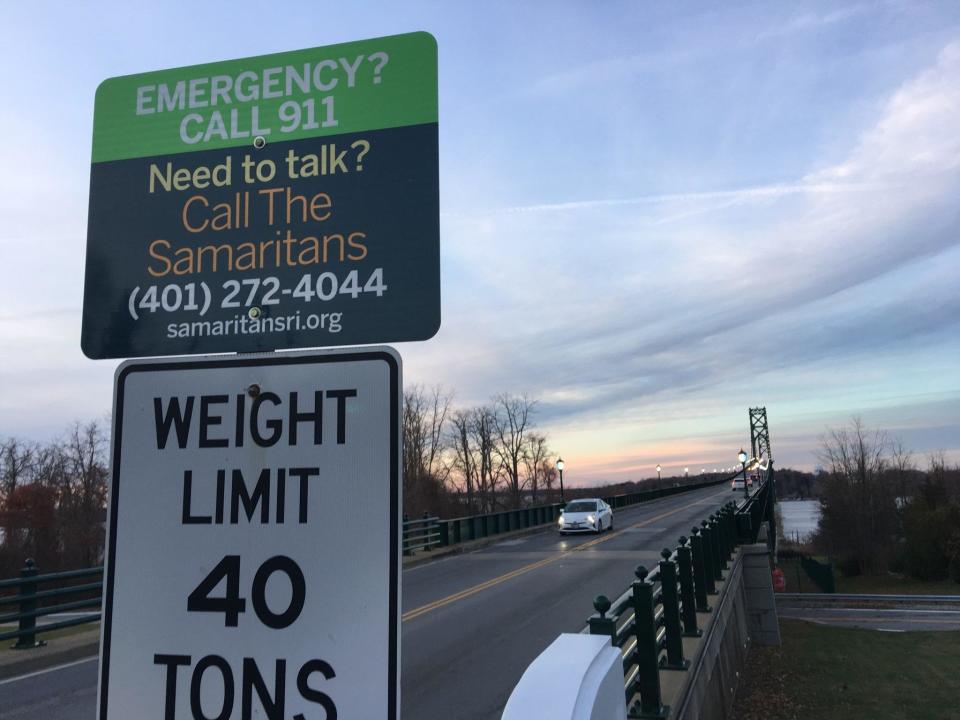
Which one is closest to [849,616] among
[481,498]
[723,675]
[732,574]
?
[732,574]

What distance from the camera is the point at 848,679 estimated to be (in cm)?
1744

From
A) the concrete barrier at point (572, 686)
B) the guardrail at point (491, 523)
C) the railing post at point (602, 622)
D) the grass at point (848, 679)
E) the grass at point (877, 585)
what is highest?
the concrete barrier at point (572, 686)

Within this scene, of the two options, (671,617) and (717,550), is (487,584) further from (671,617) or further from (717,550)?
(671,617)

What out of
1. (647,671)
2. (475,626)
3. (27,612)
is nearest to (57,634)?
(27,612)

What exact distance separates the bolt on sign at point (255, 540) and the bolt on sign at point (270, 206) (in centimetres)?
14

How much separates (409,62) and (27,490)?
5915 centimetres

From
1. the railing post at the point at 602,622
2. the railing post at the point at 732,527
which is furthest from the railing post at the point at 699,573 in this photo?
the railing post at the point at 732,527

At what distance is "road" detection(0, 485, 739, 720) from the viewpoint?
7.55 metres

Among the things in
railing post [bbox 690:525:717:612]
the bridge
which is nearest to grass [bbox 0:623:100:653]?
the bridge

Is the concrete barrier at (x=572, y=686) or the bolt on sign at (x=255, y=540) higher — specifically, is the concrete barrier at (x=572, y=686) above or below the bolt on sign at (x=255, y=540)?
below

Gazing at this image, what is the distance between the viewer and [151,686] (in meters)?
1.79

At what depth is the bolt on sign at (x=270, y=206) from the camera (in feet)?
6.50

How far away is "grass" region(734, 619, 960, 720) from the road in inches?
135

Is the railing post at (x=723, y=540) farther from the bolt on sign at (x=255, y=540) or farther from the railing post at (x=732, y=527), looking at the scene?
the bolt on sign at (x=255, y=540)
